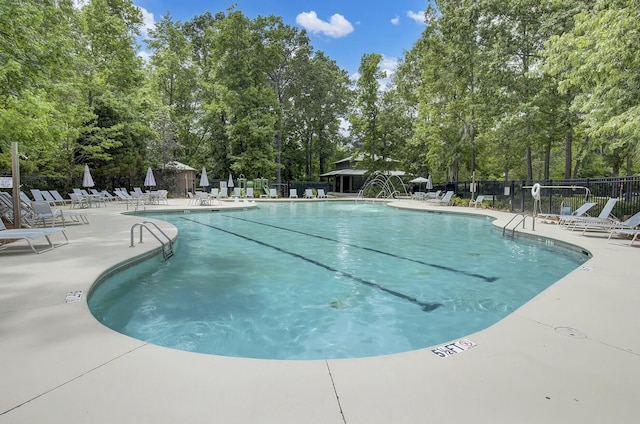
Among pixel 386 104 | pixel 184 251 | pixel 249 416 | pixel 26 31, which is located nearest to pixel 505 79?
pixel 386 104

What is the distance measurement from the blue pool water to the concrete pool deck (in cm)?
108

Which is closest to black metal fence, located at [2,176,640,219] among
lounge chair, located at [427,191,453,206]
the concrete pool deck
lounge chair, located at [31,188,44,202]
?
lounge chair, located at [427,191,453,206]

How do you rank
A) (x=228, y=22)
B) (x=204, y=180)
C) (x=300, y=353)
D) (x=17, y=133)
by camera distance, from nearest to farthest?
(x=300, y=353), (x=17, y=133), (x=204, y=180), (x=228, y=22)

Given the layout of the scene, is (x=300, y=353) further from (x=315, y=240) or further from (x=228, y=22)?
(x=228, y=22)

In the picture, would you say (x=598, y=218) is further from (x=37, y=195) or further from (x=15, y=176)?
(x=37, y=195)

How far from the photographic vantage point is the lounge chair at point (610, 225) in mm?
8070

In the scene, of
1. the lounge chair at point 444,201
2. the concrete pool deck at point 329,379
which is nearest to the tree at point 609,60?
the concrete pool deck at point 329,379

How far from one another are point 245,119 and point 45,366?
27.2 meters

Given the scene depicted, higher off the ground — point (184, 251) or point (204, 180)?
point (204, 180)

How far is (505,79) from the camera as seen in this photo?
59.5 feet

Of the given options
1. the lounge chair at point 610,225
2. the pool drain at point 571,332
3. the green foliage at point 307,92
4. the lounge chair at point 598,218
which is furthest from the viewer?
the lounge chair at point 598,218

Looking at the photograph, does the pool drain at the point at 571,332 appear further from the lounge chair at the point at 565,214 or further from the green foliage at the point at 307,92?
the lounge chair at the point at 565,214

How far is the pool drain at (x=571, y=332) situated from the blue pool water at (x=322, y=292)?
1.17 m

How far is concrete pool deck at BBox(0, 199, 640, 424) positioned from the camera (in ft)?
6.45
